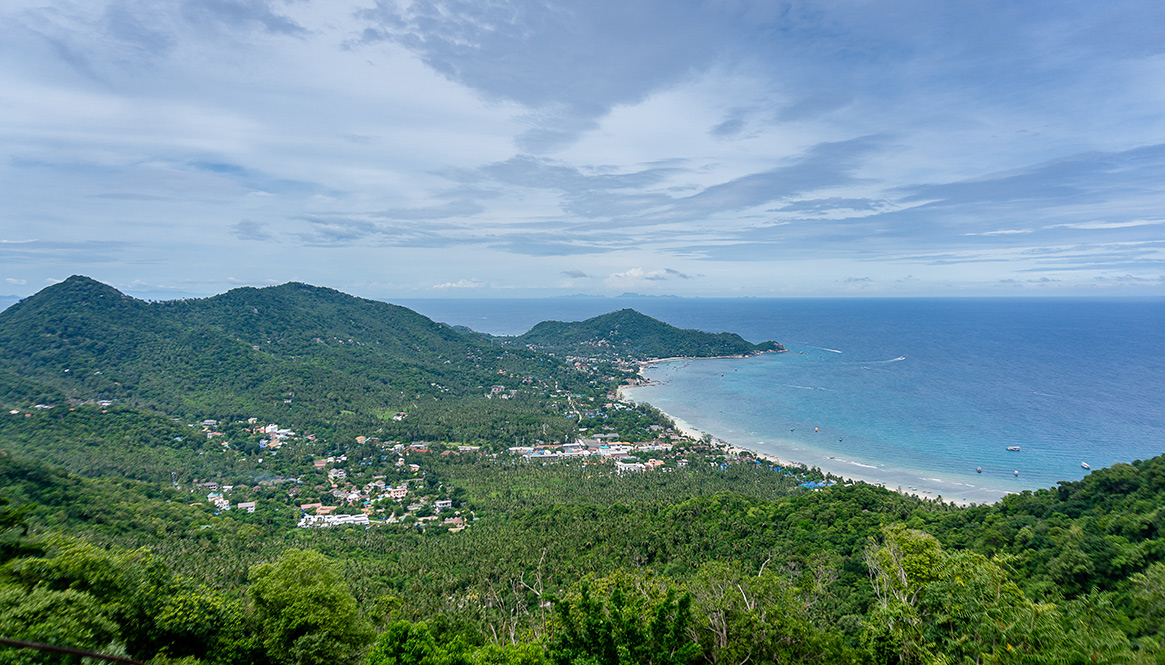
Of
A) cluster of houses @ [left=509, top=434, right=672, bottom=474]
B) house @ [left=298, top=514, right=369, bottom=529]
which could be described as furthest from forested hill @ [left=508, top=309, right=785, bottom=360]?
house @ [left=298, top=514, right=369, bottom=529]

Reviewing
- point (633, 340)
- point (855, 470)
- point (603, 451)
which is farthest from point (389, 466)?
point (633, 340)

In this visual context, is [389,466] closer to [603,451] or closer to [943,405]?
[603,451]

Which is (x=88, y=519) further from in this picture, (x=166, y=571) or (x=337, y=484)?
(x=337, y=484)

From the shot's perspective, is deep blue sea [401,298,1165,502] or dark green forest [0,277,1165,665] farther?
deep blue sea [401,298,1165,502]

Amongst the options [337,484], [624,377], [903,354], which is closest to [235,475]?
[337,484]

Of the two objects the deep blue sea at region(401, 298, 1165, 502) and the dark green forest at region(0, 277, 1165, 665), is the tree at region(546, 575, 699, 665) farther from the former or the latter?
the deep blue sea at region(401, 298, 1165, 502)

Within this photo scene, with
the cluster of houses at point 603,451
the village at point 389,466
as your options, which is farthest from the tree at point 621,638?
the cluster of houses at point 603,451
